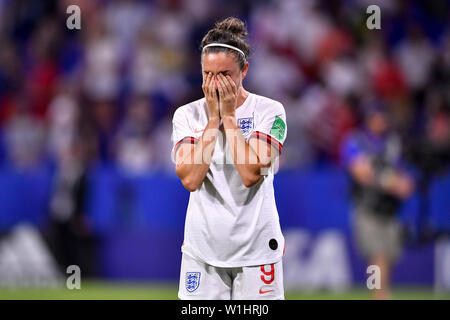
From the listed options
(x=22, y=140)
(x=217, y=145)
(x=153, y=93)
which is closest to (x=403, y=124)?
(x=153, y=93)

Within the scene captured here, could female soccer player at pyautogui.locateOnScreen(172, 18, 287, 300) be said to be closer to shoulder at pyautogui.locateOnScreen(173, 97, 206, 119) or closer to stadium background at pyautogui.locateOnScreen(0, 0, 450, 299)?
shoulder at pyautogui.locateOnScreen(173, 97, 206, 119)

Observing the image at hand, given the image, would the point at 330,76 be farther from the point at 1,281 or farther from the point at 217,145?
the point at 217,145

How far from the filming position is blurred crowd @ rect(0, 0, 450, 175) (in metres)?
11.1

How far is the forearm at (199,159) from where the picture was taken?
4.09 m

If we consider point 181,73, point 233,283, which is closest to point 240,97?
point 233,283

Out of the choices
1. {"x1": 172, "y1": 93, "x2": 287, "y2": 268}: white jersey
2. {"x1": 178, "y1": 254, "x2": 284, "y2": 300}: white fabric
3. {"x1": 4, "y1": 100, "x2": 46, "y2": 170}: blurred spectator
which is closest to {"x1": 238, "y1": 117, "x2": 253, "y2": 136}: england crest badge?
{"x1": 172, "y1": 93, "x2": 287, "y2": 268}: white jersey

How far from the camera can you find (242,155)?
4062mm

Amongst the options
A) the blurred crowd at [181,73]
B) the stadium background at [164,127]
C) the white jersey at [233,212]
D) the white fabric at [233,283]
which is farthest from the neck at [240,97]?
the blurred crowd at [181,73]

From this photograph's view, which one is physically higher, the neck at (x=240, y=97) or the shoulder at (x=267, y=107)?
the neck at (x=240, y=97)

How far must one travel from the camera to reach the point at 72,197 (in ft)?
33.4

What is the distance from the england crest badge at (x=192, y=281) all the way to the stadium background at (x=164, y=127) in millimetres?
5013

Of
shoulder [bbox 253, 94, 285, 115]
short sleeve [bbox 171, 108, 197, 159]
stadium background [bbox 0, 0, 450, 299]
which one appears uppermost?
stadium background [bbox 0, 0, 450, 299]

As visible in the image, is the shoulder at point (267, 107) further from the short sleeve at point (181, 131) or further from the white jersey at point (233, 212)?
the short sleeve at point (181, 131)

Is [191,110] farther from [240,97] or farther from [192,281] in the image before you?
[192,281]
